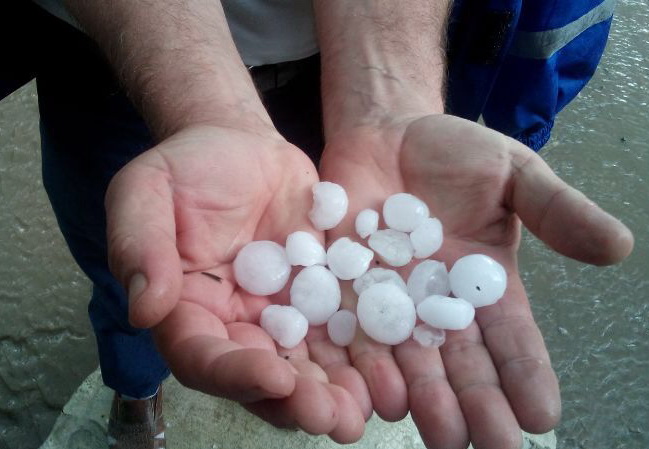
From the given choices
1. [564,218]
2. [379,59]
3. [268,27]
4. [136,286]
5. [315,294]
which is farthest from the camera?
[379,59]

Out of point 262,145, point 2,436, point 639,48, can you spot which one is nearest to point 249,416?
point 2,436

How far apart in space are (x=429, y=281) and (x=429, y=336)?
0.11 m

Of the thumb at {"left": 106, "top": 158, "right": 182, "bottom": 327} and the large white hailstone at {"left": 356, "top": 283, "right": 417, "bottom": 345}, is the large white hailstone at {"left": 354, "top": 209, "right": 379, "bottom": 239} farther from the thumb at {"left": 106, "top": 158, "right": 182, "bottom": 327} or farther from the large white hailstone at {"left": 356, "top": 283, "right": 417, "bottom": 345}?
the thumb at {"left": 106, "top": 158, "right": 182, "bottom": 327}

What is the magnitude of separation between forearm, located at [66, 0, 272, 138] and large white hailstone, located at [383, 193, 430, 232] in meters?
0.26

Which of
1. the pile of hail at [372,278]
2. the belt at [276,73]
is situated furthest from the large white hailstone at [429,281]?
the belt at [276,73]

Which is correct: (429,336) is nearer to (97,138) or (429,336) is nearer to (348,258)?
(348,258)

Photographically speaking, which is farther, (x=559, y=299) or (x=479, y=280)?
(x=559, y=299)

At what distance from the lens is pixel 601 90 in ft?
8.92

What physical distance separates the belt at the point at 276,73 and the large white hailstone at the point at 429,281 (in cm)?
53

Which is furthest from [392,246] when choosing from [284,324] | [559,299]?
[559,299]

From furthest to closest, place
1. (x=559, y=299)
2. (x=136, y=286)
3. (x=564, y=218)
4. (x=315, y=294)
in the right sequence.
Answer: (x=559, y=299) < (x=315, y=294) < (x=564, y=218) < (x=136, y=286)

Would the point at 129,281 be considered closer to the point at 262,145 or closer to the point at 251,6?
the point at 262,145

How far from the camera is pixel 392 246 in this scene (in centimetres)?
112

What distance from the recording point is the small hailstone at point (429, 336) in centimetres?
99
